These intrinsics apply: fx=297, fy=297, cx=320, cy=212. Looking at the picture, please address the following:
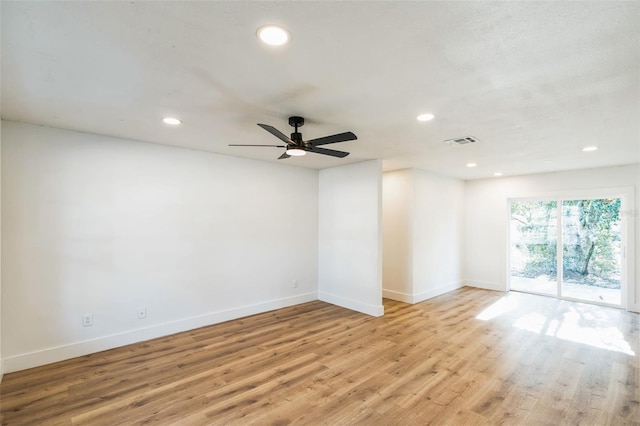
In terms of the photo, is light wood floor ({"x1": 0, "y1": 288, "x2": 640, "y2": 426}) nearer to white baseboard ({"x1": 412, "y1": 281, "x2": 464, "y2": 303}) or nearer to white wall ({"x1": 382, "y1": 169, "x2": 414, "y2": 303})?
white baseboard ({"x1": 412, "y1": 281, "x2": 464, "y2": 303})

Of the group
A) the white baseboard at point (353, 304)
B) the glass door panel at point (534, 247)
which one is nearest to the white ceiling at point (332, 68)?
the white baseboard at point (353, 304)

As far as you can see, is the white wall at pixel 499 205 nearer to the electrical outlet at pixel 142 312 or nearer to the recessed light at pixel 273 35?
the recessed light at pixel 273 35

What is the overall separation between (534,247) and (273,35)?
6.96 metres

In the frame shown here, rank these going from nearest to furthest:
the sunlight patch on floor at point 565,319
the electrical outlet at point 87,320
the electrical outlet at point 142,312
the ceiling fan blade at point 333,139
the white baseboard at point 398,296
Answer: the ceiling fan blade at point 333,139, the electrical outlet at point 87,320, the electrical outlet at point 142,312, the sunlight patch on floor at point 565,319, the white baseboard at point 398,296

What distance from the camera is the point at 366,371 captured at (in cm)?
302

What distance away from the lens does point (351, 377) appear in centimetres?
290

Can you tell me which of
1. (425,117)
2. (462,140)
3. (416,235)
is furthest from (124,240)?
(416,235)

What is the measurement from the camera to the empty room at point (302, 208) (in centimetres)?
167

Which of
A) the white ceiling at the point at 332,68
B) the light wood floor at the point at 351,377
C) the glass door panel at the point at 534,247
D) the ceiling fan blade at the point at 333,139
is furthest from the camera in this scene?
the glass door panel at the point at 534,247

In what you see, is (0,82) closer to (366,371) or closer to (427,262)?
(366,371)

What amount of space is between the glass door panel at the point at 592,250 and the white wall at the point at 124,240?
5.57 metres

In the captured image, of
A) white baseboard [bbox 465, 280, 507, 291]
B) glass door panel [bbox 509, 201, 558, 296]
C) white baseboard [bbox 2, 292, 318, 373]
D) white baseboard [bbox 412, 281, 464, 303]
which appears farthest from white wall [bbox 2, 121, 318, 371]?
glass door panel [bbox 509, 201, 558, 296]

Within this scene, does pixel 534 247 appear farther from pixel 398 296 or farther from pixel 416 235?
pixel 398 296

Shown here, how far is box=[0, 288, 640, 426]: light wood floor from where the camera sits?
2344 mm
